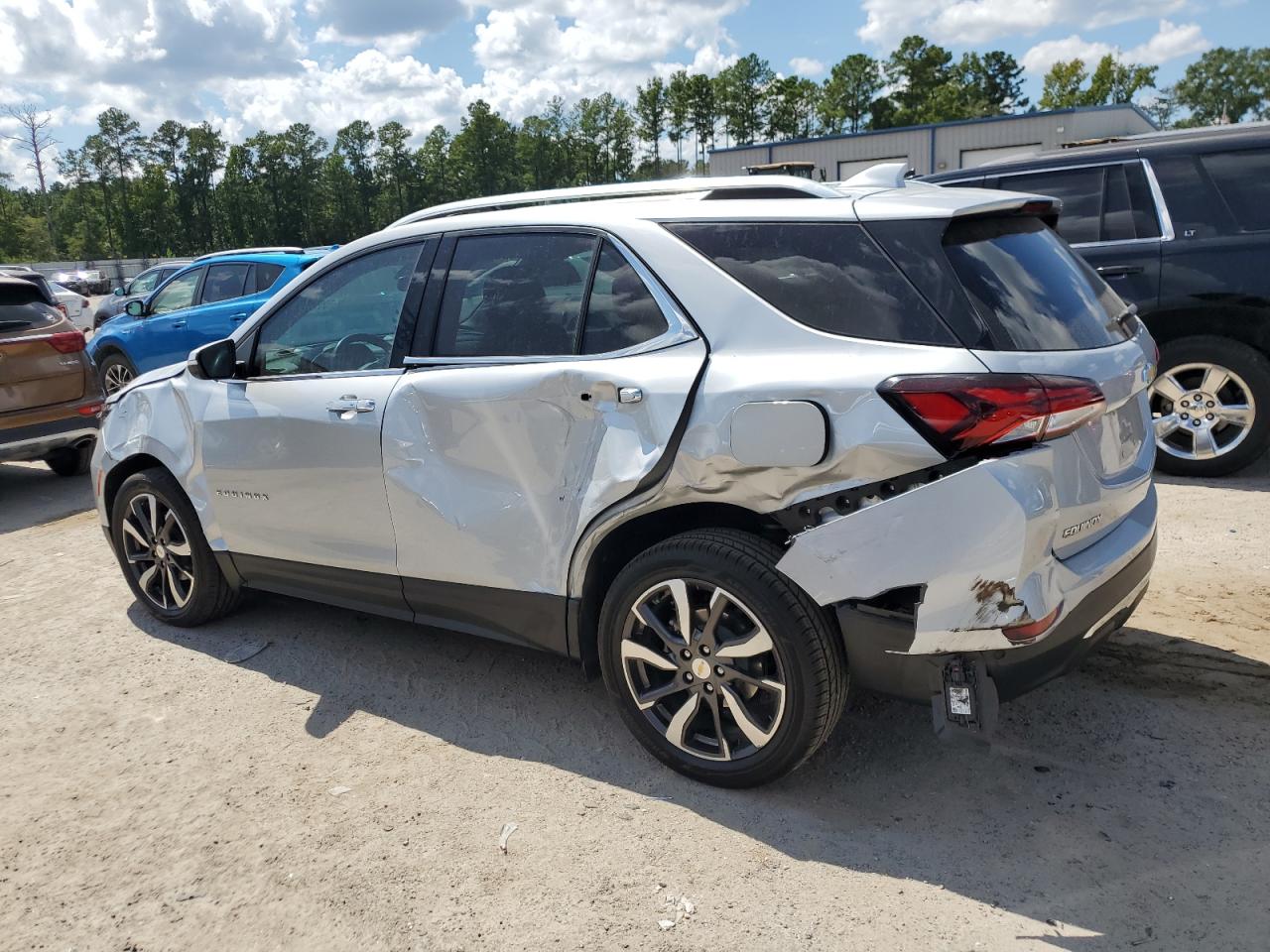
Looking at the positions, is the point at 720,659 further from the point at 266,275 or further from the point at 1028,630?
the point at 266,275

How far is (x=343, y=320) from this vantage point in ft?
13.1

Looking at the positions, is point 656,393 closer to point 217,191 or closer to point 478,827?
point 478,827

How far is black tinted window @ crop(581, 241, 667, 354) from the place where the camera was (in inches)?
124

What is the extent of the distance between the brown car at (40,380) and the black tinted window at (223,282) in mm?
2203

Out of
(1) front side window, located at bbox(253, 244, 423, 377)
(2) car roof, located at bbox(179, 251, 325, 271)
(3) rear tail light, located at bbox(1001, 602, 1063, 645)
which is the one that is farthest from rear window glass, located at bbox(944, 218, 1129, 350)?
(2) car roof, located at bbox(179, 251, 325, 271)

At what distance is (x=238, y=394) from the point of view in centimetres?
426

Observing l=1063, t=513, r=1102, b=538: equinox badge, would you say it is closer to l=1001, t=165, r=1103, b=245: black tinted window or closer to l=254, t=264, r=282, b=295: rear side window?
l=1001, t=165, r=1103, b=245: black tinted window

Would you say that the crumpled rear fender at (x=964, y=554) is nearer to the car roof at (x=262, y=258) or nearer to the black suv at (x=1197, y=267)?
the black suv at (x=1197, y=267)

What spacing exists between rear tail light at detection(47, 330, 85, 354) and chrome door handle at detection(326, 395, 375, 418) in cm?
560

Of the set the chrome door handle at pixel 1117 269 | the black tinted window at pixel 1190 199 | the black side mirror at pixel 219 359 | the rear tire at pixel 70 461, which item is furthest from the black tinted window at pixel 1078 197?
the rear tire at pixel 70 461

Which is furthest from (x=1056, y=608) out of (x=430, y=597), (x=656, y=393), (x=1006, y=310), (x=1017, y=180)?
(x=1017, y=180)

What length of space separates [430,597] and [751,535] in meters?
1.39

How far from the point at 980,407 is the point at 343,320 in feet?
8.44

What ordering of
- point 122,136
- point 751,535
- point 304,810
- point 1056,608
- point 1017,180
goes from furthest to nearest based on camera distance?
→ 1. point 122,136
2. point 1017,180
3. point 304,810
4. point 751,535
5. point 1056,608
